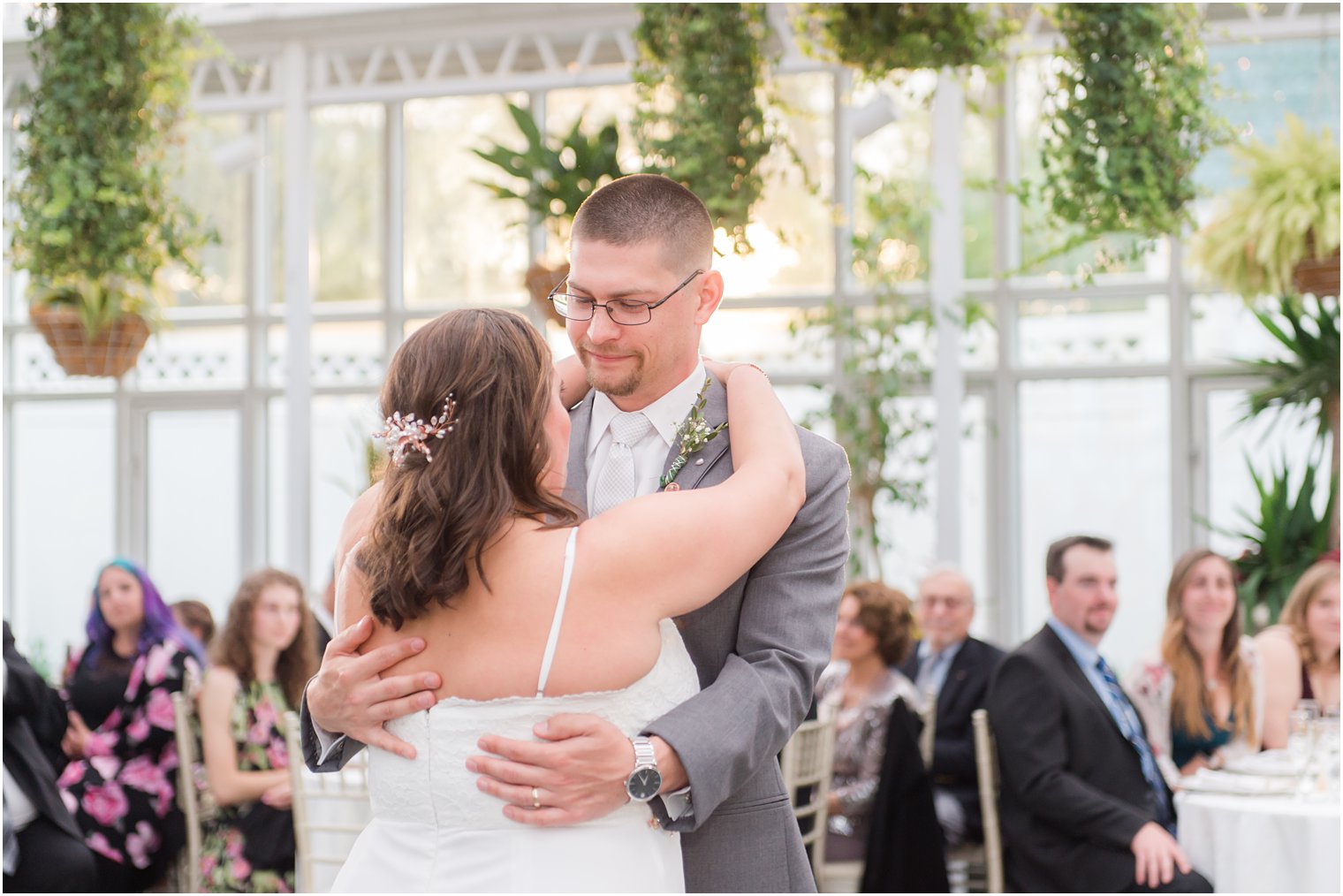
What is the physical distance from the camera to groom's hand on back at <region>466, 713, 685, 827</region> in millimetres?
1599

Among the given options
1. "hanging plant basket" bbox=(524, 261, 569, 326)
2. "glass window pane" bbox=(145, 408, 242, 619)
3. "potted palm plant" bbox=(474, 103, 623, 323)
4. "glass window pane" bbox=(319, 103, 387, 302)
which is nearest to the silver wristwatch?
"potted palm plant" bbox=(474, 103, 623, 323)

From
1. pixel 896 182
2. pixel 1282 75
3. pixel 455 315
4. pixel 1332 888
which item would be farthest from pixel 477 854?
pixel 1282 75

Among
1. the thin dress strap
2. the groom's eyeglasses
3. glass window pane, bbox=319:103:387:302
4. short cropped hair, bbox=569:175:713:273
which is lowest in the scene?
the thin dress strap

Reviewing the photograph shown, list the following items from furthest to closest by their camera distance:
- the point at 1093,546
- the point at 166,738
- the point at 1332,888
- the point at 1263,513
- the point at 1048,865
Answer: the point at 1263,513, the point at 166,738, the point at 1093,546, the point at 1048,865, the point at 1332,888

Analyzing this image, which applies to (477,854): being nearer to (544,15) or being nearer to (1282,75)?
(544,15)

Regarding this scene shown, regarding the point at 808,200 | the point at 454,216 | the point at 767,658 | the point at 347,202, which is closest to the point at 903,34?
the point at 767,658

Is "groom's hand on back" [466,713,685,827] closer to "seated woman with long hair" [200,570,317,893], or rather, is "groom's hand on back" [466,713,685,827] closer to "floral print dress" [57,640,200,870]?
"seated woman with long hair" [200,570,317,893]

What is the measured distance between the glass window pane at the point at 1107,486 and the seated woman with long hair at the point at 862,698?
11.9ft

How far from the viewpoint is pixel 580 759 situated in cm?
160

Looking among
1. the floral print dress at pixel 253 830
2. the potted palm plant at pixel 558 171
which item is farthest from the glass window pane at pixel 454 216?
the floral print dress at pixel 253 830

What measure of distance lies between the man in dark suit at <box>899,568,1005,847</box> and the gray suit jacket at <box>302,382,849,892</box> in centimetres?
297

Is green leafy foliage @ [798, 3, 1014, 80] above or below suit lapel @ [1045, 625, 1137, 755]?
above

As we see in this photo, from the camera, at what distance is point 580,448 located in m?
2.04

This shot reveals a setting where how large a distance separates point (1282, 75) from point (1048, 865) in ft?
19.7
